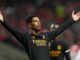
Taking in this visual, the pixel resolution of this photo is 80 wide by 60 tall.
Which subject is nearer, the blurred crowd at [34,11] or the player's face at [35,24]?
the player's face at [35,24]

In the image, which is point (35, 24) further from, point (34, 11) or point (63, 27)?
point (34, 11)

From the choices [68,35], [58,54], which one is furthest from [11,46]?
[58,54]

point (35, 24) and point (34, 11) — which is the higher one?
point (35, 24)

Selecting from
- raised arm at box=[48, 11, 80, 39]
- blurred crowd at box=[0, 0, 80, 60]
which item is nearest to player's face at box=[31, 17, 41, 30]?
raised arm at box=[48, 11, 80, 39]

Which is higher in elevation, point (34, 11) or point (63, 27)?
point (63, 27)

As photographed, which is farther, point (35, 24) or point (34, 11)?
point (34, 11)

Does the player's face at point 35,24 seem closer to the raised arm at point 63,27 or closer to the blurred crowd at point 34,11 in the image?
the raised arm at point 63,27

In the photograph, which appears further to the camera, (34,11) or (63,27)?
(34,11)

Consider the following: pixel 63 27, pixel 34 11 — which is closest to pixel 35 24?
pixel 63 27

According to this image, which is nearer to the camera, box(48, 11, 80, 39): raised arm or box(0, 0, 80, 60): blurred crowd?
box(48, 11, 80, 39): raised arm

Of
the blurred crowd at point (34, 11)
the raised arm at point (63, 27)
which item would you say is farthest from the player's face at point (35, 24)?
the blurred crowd at point (34, 11)

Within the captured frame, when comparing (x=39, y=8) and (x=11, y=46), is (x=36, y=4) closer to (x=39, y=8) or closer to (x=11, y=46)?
(x=39, y=8)

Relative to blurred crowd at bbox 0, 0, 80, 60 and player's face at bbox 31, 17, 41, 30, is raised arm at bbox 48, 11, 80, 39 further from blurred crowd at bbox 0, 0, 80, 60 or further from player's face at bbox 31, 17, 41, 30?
blurred crowd at bbox 0, 0, 80, 60

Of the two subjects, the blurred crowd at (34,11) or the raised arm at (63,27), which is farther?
the blurred crowd at (34,11)
